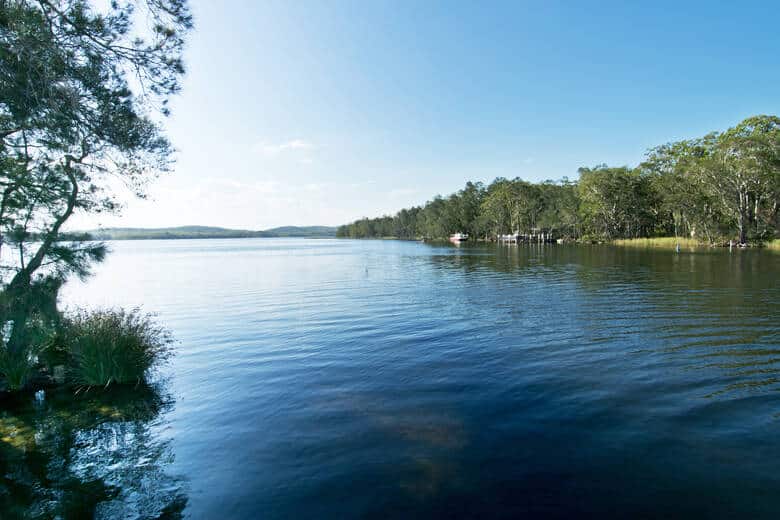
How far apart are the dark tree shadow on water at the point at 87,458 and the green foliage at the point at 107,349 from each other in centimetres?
65

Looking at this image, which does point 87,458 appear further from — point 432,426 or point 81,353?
point 432,426

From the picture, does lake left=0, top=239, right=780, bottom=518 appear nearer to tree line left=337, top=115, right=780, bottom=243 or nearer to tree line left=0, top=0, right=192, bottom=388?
tree line left=0, top=0, right=192, bottom=388

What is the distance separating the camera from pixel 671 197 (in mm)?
79188

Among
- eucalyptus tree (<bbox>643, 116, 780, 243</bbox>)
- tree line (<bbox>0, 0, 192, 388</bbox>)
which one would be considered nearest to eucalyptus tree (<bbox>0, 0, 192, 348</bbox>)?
tree line (<bbox>0, 0, 192, 388</bbox>)

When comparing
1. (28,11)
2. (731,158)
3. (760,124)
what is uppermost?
(760,124)

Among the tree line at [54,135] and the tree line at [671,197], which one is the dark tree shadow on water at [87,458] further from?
the tree line at [671,197]

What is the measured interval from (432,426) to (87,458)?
721 centimetres

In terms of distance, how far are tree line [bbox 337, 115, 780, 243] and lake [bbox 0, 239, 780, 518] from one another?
6319 centimetres

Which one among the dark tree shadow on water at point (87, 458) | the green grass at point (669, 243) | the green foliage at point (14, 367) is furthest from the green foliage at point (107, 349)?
the green grass at point (669, 243)

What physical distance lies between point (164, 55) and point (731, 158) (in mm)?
84834

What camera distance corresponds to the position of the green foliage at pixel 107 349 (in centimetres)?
1234

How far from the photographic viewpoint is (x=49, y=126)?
9.11m

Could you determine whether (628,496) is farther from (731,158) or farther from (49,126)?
(731,158)

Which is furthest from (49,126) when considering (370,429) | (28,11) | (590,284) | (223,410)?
(590,284)
